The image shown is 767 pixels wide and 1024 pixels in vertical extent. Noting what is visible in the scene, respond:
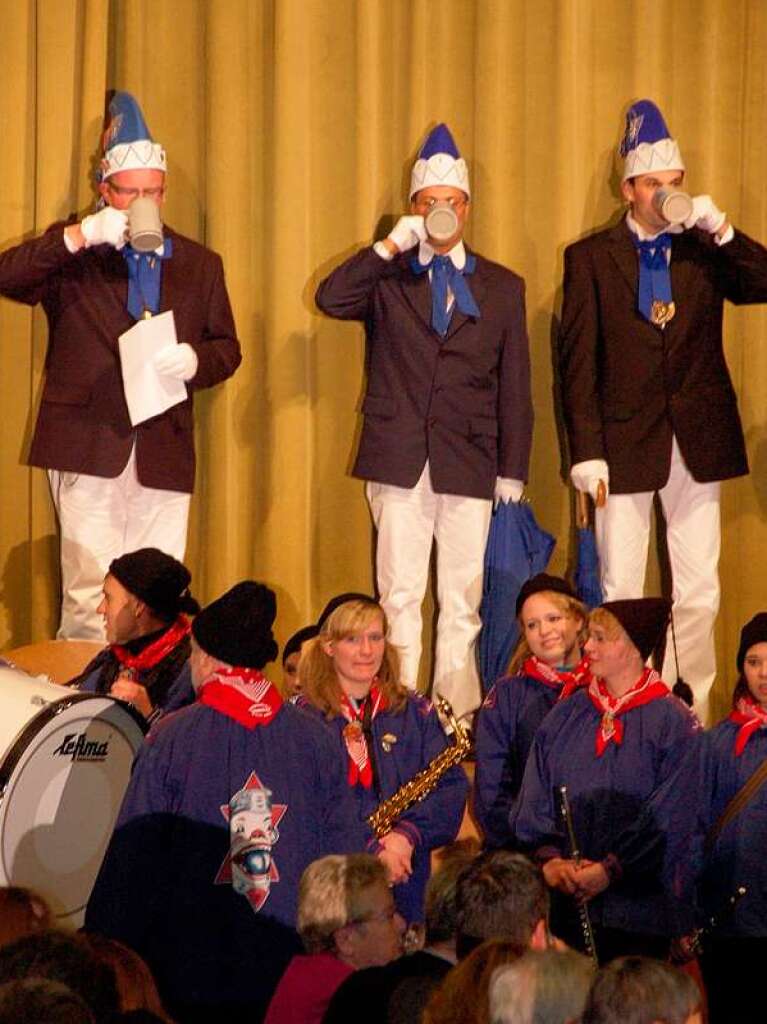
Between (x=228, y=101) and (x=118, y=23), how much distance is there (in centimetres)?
53

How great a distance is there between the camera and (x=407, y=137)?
24.6 ft

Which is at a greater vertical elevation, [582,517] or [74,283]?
[74,283]

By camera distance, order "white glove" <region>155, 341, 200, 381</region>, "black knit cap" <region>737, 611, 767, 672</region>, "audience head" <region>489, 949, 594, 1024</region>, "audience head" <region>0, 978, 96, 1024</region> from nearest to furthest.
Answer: "audience head" <region>0, 978, 96, 1024</region> < "audience head" <region>489, 949, 594, 1024</region> < "black knit cap" <region>737, 611, 767, 672</region> < "white glove" <region>155, 341, 200, 381</region>

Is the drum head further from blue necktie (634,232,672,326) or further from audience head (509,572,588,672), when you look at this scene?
blue necktie (634,232,672,326)

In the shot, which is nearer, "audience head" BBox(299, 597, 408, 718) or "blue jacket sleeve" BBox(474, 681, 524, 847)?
"audience head" BBox(299, 597, 408, 718)

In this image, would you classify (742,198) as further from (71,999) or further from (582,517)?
(71,999)

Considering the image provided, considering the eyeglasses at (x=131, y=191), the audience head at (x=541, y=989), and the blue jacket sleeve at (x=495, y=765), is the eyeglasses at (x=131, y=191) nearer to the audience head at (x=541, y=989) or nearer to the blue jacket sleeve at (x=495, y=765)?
the blue jacket sleeve at (x=495, y=765)

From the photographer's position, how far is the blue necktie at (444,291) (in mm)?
6711

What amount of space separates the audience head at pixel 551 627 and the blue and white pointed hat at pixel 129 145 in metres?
2.18

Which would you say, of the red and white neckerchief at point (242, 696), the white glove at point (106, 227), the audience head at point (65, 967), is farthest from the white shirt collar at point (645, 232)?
the audience head at point (65, 967)

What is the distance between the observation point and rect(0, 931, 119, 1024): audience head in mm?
2793

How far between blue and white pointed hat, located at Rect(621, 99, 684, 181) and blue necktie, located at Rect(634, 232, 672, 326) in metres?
0.26

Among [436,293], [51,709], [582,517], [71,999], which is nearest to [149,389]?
[436,293]

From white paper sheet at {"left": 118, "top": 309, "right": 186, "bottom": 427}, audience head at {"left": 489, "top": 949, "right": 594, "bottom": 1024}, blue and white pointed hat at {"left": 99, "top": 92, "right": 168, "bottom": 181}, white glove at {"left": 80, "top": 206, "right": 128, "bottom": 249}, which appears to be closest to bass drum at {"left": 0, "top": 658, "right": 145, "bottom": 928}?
audience head at {"left": 489, "top": 949, "right": 594, "bottom": 1024}
